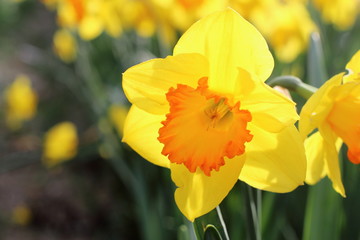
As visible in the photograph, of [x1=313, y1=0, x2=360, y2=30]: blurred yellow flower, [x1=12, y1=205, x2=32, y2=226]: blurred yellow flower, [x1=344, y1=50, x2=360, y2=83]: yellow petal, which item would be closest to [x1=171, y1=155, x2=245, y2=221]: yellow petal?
[x1=344, y1=50, x2=360, y2=83]: yellow petal

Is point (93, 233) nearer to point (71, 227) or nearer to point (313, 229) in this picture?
point (71, 227)

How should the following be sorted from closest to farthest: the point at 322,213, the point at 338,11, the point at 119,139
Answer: the point at 322,213 < the point at 119,139 < the point at 338,11

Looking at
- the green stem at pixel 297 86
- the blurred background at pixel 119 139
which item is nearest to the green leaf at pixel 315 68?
the blurred background at pixel 119 139

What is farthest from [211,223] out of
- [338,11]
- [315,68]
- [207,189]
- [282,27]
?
[338,11]

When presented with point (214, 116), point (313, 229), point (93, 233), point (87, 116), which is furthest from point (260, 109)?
point (87, 116)

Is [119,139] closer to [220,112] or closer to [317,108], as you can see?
[220,112]

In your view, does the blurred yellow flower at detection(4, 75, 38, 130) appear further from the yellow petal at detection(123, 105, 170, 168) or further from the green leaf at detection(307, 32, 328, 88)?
the yellow petal at detection(123, 105, 170, 168)

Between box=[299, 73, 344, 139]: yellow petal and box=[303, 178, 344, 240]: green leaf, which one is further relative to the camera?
box=[303, 178, 344, 240]: green leaf
